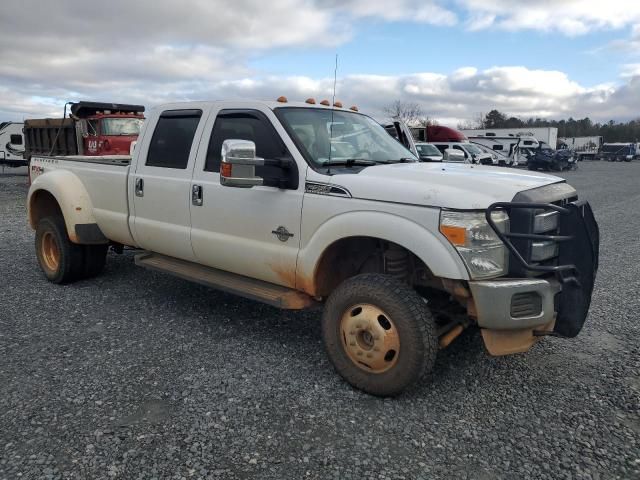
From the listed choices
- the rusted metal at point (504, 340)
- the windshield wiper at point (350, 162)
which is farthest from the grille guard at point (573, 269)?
the windshield wiper at point (350, 162)

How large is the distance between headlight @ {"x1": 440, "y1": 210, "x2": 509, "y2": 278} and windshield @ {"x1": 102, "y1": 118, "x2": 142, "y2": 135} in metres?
12.9

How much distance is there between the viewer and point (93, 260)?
6.03 m

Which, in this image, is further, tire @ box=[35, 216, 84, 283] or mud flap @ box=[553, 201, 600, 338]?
tire @ box=[35, 216, 84, 283]

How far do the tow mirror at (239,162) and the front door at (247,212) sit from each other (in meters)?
0.40

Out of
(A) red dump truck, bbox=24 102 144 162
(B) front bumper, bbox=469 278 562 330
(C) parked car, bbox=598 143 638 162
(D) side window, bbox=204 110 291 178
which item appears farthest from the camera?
(C) parked car, bbox=598 143 638 162

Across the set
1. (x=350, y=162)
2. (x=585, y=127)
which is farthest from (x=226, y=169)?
(x=585, y=127)

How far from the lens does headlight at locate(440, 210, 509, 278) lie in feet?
10.2

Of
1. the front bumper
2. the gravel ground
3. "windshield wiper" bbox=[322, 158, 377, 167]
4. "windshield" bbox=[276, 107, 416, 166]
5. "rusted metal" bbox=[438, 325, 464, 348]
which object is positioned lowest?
the gravel ground

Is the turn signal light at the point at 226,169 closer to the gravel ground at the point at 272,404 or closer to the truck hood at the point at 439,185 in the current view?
the truck hood at the point at 439,185

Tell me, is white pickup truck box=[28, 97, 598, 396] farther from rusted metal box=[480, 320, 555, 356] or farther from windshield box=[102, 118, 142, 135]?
windshield box=[102, 118, 142, 135]

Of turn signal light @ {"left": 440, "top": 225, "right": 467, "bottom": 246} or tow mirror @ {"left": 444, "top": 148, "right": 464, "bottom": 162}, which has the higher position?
tow mirror @ {"left": 444, "top": 148, "right": 464, "bottom": 162}

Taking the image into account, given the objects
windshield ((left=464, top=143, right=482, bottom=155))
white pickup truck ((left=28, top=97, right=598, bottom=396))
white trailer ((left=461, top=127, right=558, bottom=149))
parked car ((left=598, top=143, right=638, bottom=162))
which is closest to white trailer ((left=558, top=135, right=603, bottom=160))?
parked car ((left=598, top=143, right=638, bottom=162))

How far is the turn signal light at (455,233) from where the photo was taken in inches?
122

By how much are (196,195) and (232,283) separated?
2.57 ft
